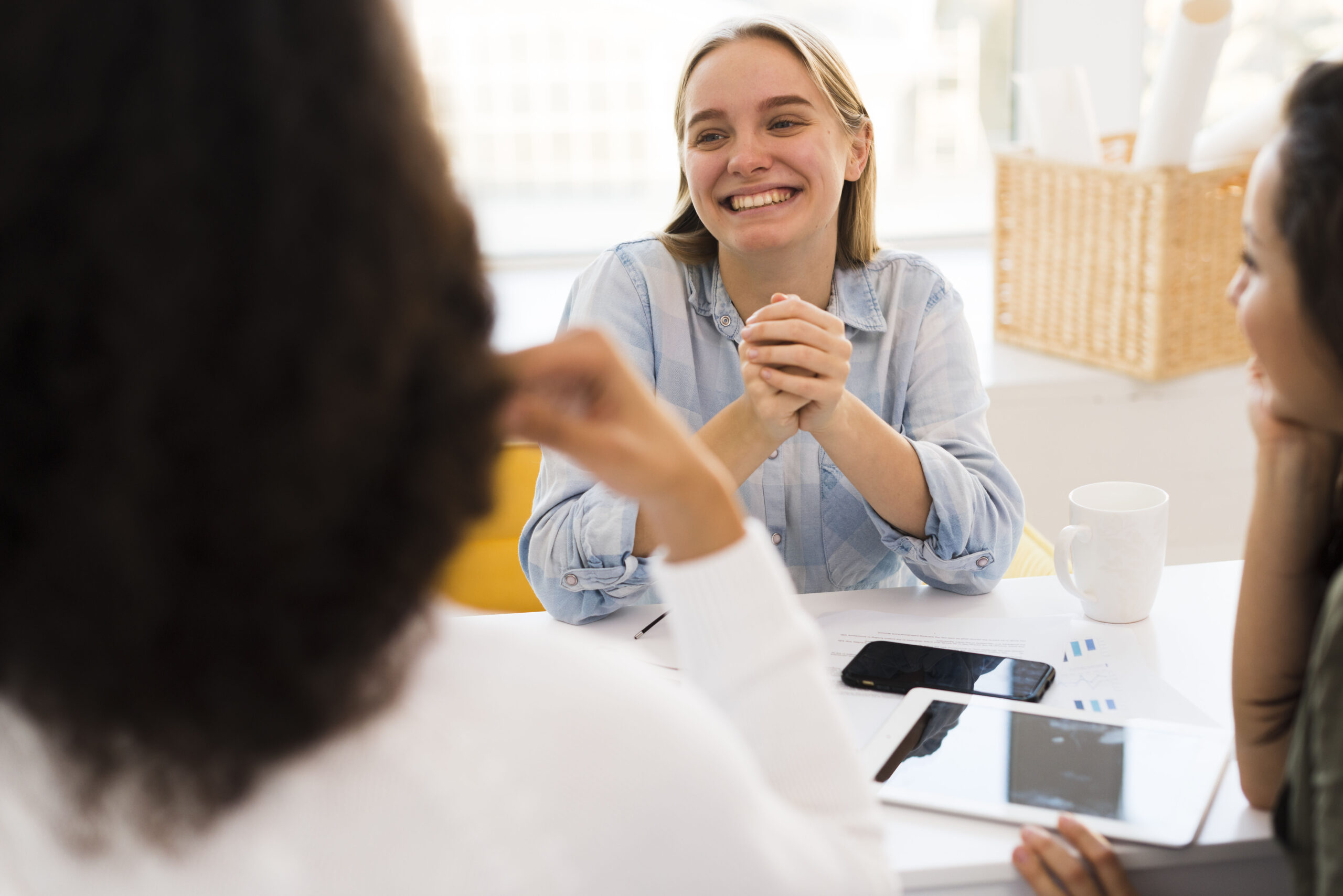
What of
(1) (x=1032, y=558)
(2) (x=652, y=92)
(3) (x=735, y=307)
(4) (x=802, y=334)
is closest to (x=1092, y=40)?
(2) (x=652, y=92)

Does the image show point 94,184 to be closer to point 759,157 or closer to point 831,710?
point 831,710

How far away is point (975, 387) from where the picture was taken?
145 cm

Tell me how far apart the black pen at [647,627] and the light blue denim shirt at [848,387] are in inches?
2.4

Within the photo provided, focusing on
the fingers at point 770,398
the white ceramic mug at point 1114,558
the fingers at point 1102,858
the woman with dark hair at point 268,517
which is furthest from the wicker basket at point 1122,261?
the woman with dark hair at point 268,517

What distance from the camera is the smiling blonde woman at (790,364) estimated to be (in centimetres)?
126

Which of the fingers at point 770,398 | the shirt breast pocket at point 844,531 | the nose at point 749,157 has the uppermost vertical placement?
the nose at point 749,157

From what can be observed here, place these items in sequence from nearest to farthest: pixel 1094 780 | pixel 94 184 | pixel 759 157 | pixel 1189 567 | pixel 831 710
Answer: pixel 94 184 → pixel 831 710 → pixel 1094 780 → pixel 1189 567 → pixel 759 157

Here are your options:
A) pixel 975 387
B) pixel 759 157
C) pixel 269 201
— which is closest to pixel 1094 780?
pixel 975 387

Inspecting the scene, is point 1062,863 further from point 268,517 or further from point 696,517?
point 268,517

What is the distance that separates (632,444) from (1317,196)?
0.49 metres

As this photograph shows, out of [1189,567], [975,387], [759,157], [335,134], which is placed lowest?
[1189,567]

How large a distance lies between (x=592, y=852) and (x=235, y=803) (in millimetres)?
146

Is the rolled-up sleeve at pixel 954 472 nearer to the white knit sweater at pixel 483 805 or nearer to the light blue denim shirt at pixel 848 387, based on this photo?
the light blue denim shirt at pixel 848 387

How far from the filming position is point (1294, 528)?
872mm
